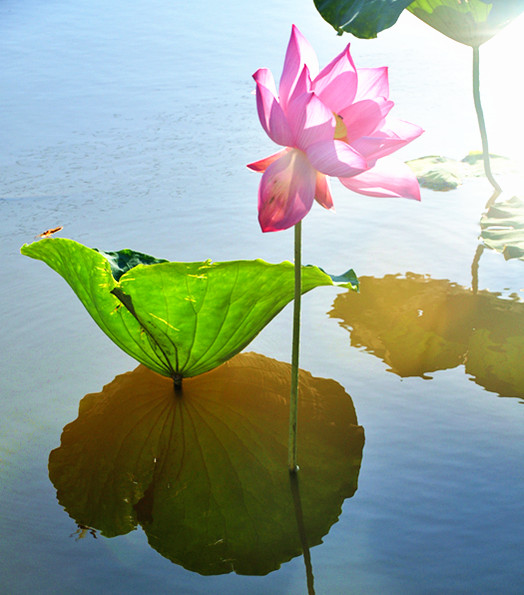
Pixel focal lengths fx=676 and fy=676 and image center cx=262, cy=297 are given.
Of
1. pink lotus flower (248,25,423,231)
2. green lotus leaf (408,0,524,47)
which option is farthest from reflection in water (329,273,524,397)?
green lotus leaf (408,0,524,47)

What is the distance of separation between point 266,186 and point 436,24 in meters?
1.37

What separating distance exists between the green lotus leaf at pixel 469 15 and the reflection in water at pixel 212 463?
114cm

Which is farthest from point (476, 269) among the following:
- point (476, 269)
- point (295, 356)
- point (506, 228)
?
point (295, 356)

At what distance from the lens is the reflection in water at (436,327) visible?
1082 mm

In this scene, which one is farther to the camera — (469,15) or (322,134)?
(469,15)

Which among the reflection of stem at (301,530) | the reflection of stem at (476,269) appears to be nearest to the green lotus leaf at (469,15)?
the reflection of stem at (476,269)

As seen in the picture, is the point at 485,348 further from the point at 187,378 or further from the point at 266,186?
the point at 266,186

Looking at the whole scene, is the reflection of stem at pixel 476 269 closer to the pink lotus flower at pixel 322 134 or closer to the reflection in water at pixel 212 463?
the reflection in water at pixel 212 463

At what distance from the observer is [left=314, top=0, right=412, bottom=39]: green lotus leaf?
1.24 m

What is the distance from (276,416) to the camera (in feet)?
3.12

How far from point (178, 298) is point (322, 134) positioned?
301mm

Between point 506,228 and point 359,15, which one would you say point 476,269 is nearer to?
point 506,228

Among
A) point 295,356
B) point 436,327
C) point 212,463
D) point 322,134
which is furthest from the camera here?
point 436,327

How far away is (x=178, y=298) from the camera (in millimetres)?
845
